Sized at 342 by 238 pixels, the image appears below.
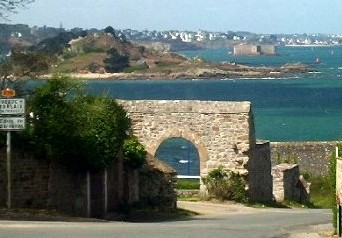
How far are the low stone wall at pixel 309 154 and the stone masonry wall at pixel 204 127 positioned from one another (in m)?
11.9

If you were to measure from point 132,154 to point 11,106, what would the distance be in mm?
8302

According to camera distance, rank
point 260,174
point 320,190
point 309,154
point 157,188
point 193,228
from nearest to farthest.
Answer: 1. point 193,228
2. point 157,188
3. point 260,174
4. point 320,190
5. point 309,154

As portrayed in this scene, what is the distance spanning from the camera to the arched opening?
53.4 m

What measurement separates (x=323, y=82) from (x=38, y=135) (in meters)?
176

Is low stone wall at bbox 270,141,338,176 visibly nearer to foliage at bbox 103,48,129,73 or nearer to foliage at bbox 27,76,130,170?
foliage at bbox 27,76,130,170

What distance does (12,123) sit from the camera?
2264 centimetres

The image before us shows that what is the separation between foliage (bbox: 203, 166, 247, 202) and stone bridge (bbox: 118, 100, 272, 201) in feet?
0.72

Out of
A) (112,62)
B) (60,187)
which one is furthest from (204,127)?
(112,62)

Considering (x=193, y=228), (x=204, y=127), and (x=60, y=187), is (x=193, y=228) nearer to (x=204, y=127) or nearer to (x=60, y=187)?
(x=60, y=187)

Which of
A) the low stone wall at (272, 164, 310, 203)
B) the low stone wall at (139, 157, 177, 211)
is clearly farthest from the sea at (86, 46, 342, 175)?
the low stone wall at (139, 157, 177, 211)

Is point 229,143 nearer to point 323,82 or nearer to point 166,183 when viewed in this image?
point 166,183

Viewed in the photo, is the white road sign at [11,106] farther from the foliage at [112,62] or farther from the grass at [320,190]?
the foliage at [112,62]

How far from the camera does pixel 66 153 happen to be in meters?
25.1

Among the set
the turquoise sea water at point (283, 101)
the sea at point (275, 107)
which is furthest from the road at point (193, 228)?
the turquoise sea water at point (283, 101)
